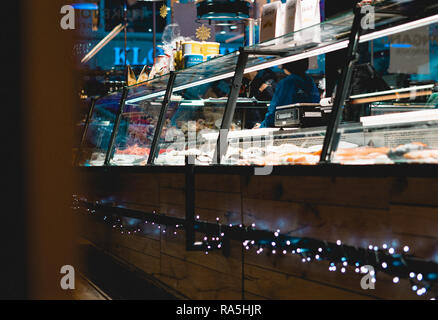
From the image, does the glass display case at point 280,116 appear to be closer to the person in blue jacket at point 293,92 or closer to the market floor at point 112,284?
the person in blue jacket at point 293,92

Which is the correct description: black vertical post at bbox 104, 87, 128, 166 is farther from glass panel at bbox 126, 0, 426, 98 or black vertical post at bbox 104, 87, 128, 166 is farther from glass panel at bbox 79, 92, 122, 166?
glass panel at bbox 126, 0, 426, 98

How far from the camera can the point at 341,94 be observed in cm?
262

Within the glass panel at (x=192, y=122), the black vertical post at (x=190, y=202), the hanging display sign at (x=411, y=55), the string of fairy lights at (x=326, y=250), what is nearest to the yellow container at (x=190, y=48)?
the glass panel at (x=192, y=122)

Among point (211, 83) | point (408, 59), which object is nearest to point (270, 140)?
point (211, 83)

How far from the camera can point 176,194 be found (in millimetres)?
4020

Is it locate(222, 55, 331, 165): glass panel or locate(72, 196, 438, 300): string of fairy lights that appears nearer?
locate(72, 196, 438, 300): string of fairy lights

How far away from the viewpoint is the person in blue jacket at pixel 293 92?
4.91 meters

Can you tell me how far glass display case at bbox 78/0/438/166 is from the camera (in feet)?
8.68

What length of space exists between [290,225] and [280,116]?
1.34m

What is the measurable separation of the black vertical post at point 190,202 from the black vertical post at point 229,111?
0.57 ft

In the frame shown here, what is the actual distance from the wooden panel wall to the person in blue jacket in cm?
133

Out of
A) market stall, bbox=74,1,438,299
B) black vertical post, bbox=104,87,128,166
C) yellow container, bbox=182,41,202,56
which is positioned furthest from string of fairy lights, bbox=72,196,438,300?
yellow container, bbox=182,41,202,56

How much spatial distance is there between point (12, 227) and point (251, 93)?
4.87 metres

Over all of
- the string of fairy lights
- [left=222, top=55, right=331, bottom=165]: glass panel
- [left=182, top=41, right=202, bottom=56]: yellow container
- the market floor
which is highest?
[left=182, top=41, right=202, bottom=56]: yellow container
